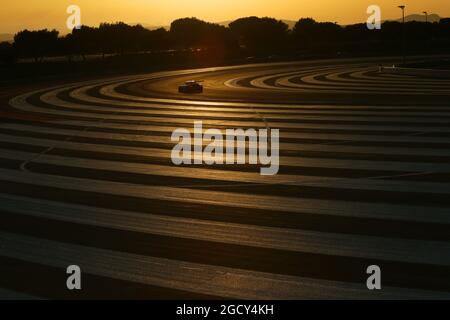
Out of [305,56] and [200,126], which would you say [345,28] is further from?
[200,126]

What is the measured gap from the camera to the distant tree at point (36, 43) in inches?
3514

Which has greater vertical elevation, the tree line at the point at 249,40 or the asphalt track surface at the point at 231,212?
the tree line at the point at 249,40

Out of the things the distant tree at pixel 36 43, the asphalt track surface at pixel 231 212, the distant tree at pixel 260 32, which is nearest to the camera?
the asphalt track surface at pixel 231 212

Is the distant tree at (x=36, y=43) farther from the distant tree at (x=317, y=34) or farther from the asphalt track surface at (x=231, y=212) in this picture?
the asphalt track surface at (x=231, y=212)

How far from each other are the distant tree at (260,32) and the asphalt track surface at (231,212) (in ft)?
299

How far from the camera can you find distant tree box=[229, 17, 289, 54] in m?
120

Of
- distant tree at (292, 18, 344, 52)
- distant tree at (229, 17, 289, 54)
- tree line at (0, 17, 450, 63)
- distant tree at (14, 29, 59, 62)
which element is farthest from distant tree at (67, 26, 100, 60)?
distant tree at (292, 18, 344, 52)

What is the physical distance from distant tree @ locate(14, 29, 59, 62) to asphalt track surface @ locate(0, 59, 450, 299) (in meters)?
68.6

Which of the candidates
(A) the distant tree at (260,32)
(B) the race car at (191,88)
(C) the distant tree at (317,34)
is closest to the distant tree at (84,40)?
(A) the distant tree at (260,32)

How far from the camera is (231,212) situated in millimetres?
11312

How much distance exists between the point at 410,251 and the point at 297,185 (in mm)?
4595

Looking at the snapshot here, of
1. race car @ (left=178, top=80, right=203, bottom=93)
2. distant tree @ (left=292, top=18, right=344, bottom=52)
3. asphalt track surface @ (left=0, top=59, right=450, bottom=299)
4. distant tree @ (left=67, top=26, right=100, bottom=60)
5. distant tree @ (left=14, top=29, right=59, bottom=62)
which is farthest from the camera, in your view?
distant tree @ (left=292, top=18, right=344, bottom=52)

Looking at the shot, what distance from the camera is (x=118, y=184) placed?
1388 centimetres

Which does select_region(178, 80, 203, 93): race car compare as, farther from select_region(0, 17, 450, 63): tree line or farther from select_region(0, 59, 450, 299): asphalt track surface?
→ select_region(0, 17, 450, 63): tree line
